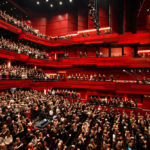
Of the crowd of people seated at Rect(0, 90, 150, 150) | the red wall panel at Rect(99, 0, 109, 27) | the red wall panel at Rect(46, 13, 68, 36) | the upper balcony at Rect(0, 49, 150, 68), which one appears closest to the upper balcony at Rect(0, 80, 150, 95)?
the upper balcony at Rect(0, 49, 150, 68)

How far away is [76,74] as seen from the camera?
865 cm

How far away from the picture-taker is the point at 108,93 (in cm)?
873

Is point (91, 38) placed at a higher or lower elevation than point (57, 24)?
lower

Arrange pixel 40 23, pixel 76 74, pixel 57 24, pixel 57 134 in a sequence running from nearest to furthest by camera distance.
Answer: pixel 57 134
pixel 76 74
pixel 57 24
pixel 40 23

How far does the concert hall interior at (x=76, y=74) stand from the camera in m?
3.35

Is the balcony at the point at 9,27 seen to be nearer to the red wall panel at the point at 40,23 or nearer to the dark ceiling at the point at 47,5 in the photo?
the dark ceiling at the point at 47,5

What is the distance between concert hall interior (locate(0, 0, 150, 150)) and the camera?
335 cm

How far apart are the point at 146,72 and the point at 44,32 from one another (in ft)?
32.7

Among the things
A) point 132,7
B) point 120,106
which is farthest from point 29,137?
point 132,7

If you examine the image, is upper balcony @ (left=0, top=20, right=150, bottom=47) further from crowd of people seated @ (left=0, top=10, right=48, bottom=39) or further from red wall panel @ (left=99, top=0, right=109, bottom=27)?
red wall panel @ (left=99, top=0, right=109, bottom=27)

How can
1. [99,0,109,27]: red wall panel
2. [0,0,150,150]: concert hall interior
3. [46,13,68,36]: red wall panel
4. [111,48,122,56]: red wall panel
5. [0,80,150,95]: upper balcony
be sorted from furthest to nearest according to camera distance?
[46,13,68,36]: red wall panel → [99,0,109,27]: red wall panel → [111,48,122,56]: red wall panel → [0,80,150,95]: upper balcony → [0,0,150,150]: concert hall interior

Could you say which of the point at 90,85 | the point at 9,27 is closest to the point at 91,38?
the point at 90,85

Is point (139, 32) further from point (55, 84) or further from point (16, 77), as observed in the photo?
point (16, 77)

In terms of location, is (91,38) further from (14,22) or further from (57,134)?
(57,134)
